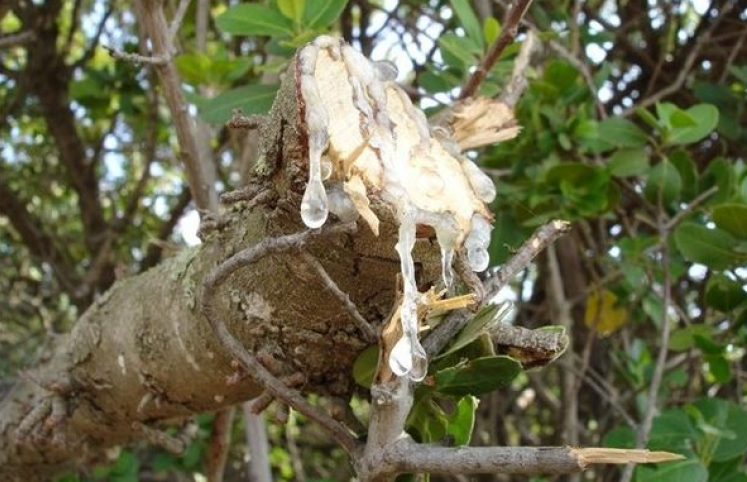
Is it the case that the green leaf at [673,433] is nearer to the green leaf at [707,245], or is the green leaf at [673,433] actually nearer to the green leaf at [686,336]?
the green leaf at [686,336]

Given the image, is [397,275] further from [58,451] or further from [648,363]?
[648,363]

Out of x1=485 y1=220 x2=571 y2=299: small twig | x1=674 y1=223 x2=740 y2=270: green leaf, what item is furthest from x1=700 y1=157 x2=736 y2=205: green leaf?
x1=485 y1=220 x2=571 y2=299: small twig

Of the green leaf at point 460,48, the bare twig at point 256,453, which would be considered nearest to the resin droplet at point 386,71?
the green leaf at point 460,48

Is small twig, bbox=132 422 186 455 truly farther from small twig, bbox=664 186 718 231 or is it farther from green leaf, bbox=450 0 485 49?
small twig, bbox=664 186 718 231

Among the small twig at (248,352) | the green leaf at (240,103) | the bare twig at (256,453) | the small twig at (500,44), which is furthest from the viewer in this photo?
the bare twig at (256,453)

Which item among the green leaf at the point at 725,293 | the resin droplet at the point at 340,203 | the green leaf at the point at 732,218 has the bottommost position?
the green leaf at the point at 725,293

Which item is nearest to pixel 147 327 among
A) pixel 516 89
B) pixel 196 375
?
pixel 196 375

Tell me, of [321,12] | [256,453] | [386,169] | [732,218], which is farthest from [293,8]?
[256,453]

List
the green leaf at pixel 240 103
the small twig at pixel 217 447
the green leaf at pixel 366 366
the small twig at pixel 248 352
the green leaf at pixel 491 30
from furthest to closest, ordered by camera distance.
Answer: the small twig at pixel 217 447, the green leaf at pixel 491 30, the green leaf at pixel 240 103, the green leaf at pixel 366 366, the small twig at pixel 248 352
